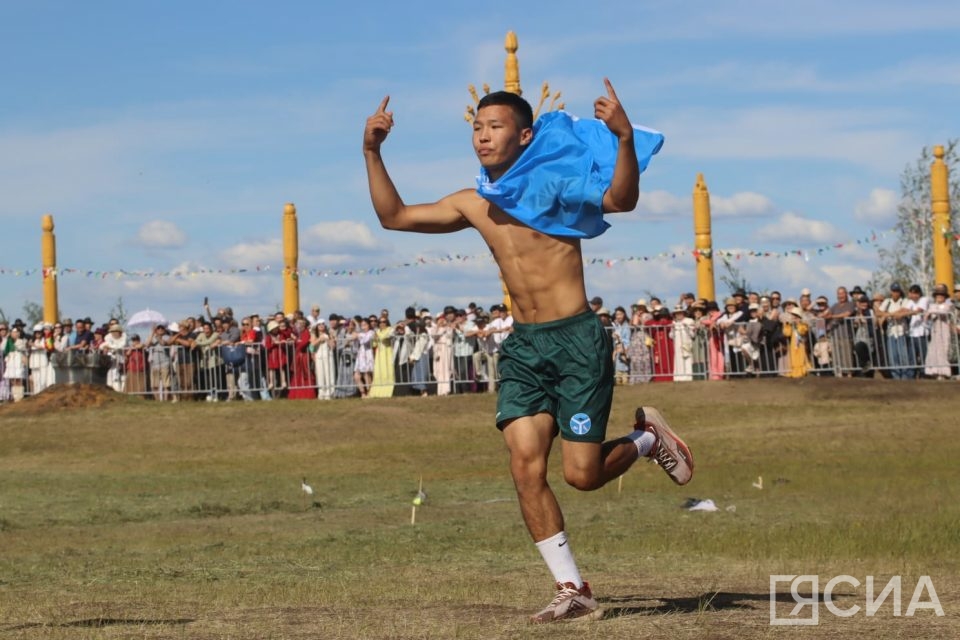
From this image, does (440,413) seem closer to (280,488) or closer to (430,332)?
(430,332)

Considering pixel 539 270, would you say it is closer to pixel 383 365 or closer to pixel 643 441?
pixel 643 441

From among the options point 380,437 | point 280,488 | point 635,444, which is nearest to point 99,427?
point 380,437

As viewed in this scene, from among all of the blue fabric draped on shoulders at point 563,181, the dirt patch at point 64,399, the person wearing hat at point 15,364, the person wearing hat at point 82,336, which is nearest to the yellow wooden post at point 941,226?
the dirt patch at point 64,399

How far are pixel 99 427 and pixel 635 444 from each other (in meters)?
18.7

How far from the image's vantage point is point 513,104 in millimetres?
7918

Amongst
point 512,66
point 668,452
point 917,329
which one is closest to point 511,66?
point 512,66

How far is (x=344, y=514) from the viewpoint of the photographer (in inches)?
611

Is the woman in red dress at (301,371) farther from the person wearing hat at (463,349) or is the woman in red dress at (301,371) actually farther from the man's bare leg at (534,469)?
the man's bare leg at (534,469)

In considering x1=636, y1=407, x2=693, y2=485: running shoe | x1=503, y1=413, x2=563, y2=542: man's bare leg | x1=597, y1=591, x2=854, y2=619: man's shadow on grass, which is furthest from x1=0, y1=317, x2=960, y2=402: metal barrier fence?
x1=503, y1=413, x2=563, y2=542: man's bare leg

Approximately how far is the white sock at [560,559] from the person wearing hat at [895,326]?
17464 mm

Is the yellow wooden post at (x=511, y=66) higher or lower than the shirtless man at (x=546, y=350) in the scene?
higher

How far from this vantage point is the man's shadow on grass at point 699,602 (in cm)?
752

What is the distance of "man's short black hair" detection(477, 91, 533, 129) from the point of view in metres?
7.89

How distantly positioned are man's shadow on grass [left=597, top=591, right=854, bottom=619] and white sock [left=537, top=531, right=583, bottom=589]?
239 mm
